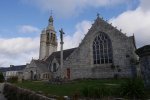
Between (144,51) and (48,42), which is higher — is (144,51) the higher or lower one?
the lower one

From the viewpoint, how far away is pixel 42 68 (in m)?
49.2

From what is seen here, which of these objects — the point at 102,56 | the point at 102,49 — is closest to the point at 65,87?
the point at 102,56

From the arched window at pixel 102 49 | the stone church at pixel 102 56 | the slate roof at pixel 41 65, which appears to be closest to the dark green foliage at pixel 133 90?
the stone church at pixel 102 56

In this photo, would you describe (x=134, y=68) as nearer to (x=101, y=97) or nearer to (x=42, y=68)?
(x=101, y=97)

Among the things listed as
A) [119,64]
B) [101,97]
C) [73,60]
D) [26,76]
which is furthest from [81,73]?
[101,97]

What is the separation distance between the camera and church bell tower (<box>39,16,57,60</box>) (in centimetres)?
6131

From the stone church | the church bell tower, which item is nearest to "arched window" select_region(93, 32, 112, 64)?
the stone church

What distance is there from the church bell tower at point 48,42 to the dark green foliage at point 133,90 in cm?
4990

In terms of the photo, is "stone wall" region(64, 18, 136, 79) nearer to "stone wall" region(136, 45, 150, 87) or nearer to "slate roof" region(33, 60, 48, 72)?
"slate roof" region(33, 60, 48, 72)

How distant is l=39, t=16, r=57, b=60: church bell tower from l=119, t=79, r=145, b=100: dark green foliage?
1965 inches

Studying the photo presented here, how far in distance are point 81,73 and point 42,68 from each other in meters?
17.0

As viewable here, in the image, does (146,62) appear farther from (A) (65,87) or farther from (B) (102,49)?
(B) (102,49)

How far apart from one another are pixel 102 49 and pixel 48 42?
31.0m

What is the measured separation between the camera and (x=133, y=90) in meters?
10.9
